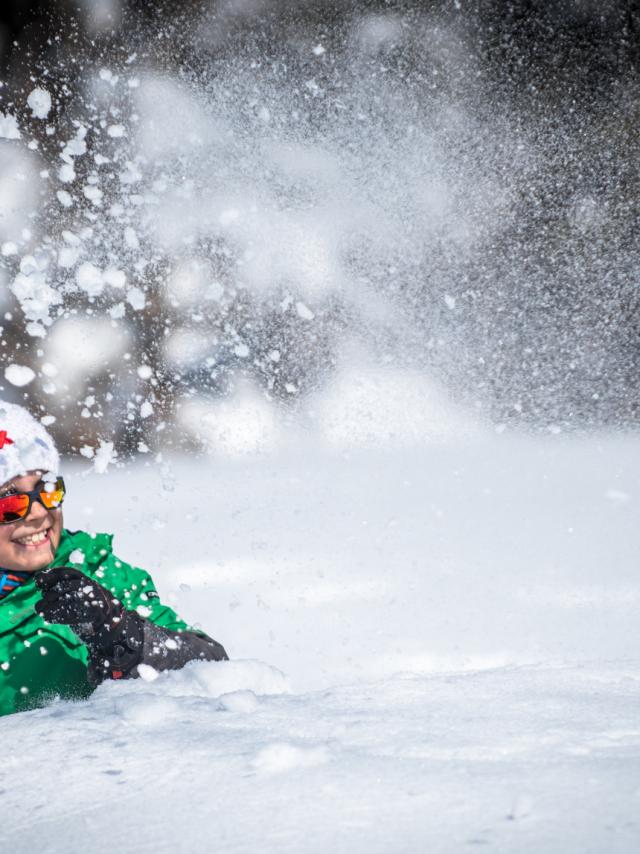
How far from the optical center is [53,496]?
195 cm

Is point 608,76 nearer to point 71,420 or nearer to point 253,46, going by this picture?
point 253,46

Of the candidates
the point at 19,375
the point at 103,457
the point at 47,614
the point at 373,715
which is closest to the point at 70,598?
the point at 47,614

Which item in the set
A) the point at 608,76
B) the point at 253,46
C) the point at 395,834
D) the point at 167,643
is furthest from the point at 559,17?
the point at 395,834

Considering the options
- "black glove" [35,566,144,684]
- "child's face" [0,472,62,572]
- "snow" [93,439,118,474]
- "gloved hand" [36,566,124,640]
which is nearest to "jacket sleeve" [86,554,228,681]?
"black glove" [35,566,144,684]

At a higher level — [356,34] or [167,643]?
[356,34]

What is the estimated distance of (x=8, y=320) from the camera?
352 inches

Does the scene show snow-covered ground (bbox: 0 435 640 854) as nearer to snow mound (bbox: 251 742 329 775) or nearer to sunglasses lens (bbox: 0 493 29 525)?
snow mound (bbox: 251 742 329 775)

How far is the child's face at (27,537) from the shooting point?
190 cm

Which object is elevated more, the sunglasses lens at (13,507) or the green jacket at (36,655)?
the sunglasses lens at (13,507)

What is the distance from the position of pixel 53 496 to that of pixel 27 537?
13 centimetres

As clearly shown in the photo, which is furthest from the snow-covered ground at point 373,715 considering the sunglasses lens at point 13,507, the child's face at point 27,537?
the sunglasses lens at point 13,507

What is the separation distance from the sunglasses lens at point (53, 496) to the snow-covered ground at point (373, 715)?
515 mm

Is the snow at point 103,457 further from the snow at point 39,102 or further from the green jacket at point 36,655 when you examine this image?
the green jacket at point 36,655

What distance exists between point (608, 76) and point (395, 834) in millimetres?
8454
